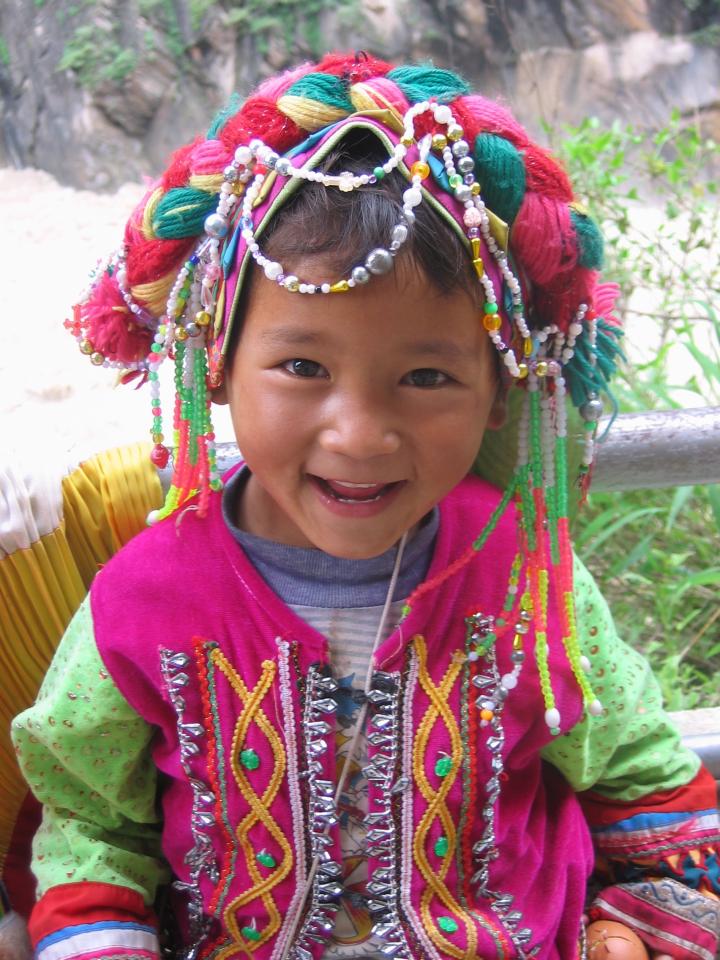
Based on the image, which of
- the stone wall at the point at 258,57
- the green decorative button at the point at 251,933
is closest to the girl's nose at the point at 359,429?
the green decorative button at the point at 251,933

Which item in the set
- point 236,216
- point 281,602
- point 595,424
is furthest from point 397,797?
point 236,216

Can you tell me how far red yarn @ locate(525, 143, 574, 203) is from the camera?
988 mm

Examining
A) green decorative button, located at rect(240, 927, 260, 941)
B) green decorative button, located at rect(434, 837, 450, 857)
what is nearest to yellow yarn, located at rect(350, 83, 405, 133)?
green decorative button, located at rect(434, 837, 450, 857)

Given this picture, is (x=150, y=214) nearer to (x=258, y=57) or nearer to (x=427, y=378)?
(x=427, y=378)

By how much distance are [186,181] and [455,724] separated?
0.68 metres

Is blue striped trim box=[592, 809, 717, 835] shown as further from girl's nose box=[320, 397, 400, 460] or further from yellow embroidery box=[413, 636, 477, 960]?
girl's nose box=[320, 397, 400, 460]

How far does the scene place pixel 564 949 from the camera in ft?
4.12

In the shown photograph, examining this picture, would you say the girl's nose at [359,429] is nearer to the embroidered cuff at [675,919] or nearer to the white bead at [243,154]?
the white bead at [243,154]

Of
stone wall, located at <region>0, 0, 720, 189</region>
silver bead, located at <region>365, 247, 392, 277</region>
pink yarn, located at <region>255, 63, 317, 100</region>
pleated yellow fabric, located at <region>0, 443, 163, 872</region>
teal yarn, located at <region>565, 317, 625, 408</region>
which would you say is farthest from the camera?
stone wall, located at <region>0, 0, 720, 189</region>

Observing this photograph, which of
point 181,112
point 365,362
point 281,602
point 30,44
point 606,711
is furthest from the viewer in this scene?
point 181,112

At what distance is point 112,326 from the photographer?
1.11 metres

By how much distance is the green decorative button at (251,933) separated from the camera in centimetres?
116

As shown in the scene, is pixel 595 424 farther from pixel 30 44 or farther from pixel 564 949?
pixel 30 44

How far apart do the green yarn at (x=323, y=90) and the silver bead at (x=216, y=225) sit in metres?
0.14
